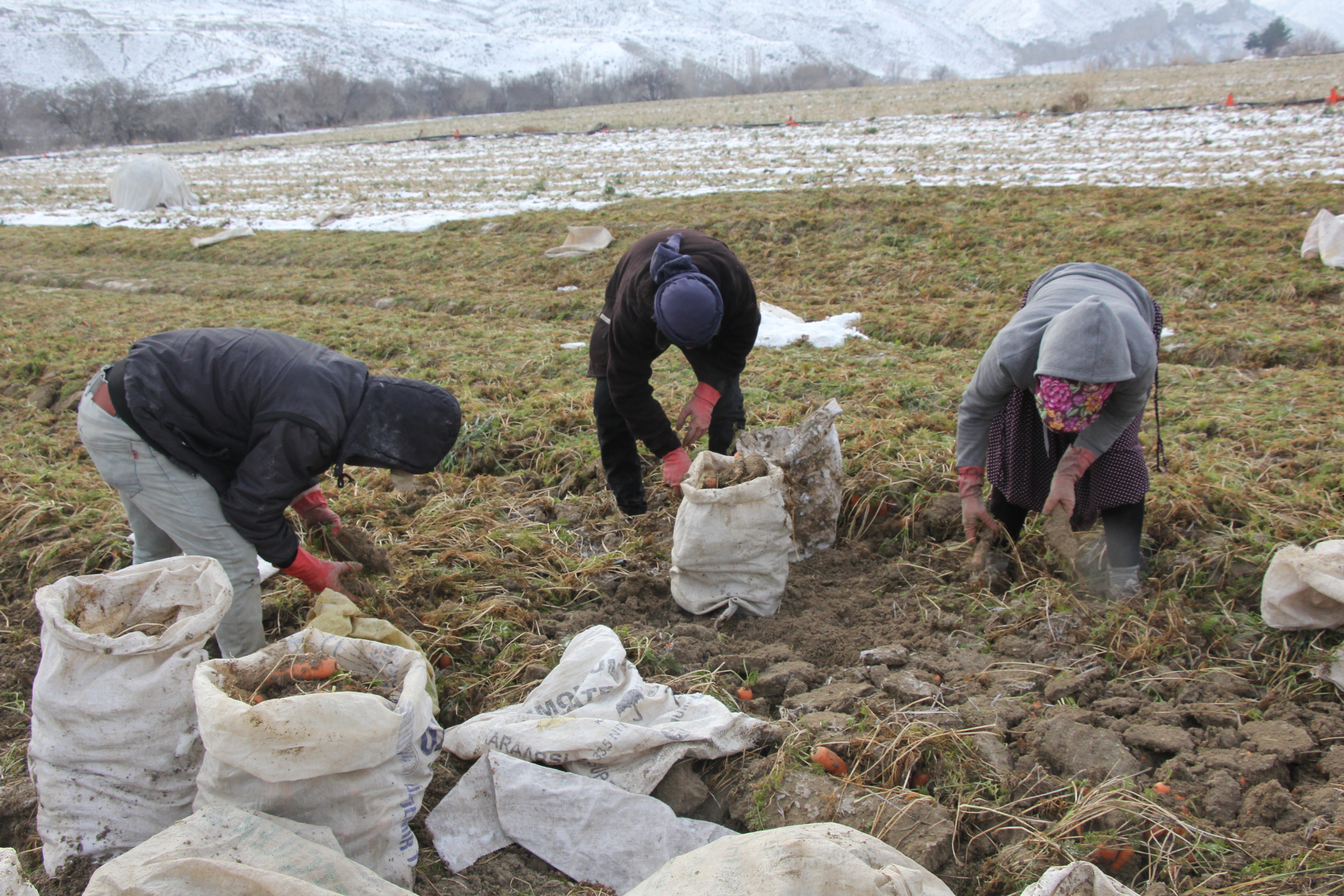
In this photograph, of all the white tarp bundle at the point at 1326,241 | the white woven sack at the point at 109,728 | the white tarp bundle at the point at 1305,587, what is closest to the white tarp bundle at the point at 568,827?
the white woven sack at the point at 109,728

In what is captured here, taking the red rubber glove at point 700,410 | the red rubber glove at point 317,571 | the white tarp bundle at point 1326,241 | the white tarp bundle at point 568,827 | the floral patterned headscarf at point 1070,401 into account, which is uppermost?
the white tarp bundle at point 1326,241

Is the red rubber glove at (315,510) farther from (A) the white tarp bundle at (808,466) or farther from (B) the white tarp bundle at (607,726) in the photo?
(A) the white tarp bundle at (808,466)

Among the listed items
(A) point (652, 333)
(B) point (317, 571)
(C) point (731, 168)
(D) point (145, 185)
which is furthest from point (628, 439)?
(D) point (145, 185)

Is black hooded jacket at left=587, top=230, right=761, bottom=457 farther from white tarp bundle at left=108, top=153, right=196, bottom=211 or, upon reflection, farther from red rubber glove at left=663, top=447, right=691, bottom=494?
white tarp bundle at left=108, top=153, right=196, bottom=211

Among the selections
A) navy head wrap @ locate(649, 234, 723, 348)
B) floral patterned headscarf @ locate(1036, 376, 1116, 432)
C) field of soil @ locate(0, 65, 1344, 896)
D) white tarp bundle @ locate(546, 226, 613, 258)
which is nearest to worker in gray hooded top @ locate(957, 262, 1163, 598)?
floral patterned headscarf @ locate(1036, 376, 1116, 432)

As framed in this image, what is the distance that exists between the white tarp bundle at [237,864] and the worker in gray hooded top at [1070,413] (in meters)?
Answer: 2.21

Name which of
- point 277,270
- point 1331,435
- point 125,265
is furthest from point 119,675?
point 125,265

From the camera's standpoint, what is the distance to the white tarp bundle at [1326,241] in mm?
6391

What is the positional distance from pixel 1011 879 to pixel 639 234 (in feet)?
31.8

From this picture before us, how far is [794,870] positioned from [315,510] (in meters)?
2.10

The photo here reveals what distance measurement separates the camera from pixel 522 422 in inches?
180

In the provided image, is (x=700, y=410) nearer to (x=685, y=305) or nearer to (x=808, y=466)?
(x=808, y=466)

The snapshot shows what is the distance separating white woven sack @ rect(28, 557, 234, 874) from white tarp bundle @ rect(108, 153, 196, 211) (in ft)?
64.8

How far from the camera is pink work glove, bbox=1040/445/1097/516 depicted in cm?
257
